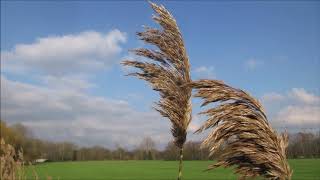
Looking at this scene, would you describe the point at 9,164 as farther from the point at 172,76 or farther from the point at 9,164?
the point at 172,76

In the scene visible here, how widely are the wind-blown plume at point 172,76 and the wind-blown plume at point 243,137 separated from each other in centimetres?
95

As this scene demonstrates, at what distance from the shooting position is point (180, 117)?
21.9ft

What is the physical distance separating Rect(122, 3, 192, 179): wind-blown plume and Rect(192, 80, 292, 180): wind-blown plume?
0.95 metres

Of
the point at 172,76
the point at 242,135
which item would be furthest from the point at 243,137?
the point at 172,76

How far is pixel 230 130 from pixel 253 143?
0.30m

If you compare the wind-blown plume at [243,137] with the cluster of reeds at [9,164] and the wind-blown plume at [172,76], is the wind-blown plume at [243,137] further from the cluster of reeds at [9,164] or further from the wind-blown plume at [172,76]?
the cluster of reeds at [9,164]

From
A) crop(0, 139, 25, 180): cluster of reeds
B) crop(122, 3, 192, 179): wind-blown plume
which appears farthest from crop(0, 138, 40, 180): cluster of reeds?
crop(122, 3, 192, 179): wind-blown plume

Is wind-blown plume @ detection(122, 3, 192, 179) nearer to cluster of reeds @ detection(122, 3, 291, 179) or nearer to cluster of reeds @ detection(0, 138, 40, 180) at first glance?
cluster of reeds @ detection(122, 3, 291, 179)

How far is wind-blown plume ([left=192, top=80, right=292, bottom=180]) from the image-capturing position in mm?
5359

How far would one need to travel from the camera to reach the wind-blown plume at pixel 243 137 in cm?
536

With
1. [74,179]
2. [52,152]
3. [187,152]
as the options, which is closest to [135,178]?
[74,179]

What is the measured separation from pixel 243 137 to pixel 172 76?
160cm

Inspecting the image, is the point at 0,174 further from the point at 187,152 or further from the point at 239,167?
the point at 187,152

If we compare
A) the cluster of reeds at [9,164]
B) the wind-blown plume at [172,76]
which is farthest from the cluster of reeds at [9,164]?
the wind-blown plume at [172,76]
